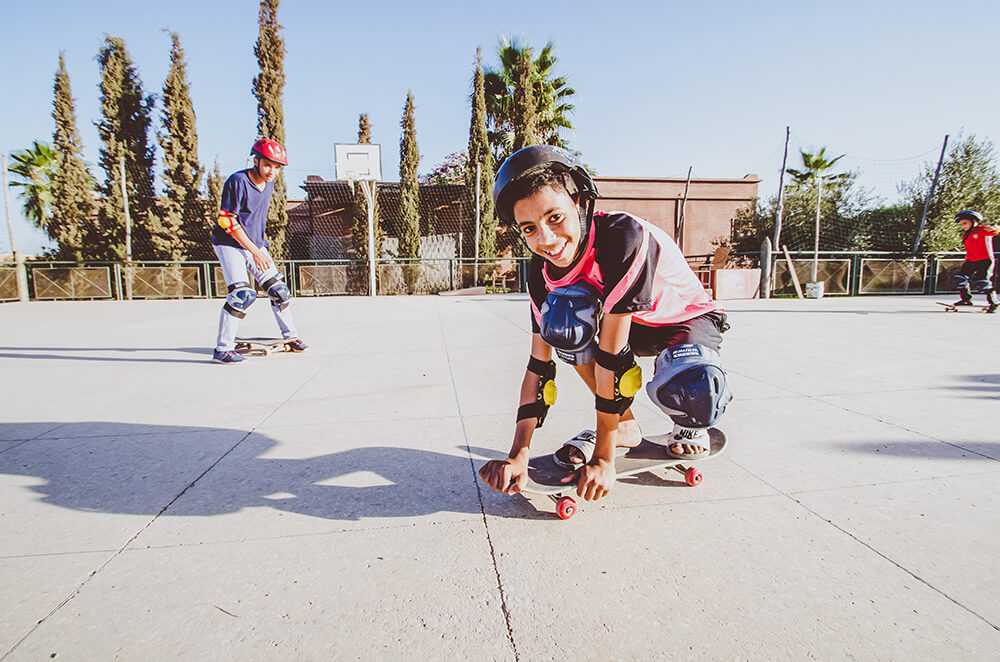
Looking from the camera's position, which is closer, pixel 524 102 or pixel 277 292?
pixel 277 292

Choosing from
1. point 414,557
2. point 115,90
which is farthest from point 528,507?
point 115,90

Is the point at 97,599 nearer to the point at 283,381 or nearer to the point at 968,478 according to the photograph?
the point at 283,381

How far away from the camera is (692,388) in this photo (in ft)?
5.76

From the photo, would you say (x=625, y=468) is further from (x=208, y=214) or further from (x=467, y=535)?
(x=208, y=214)

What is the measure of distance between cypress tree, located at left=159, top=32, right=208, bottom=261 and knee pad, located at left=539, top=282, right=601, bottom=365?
787 inches

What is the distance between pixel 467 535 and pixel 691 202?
24.4m

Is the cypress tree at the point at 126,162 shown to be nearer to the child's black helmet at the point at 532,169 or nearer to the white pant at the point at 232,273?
the white pant at the point at 232,273

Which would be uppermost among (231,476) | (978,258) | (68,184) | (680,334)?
(68,184)

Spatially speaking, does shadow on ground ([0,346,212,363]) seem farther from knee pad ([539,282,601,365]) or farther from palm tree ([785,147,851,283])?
palm tree ([785,147,851,283])

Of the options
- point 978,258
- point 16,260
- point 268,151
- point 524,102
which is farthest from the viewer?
point 524,102

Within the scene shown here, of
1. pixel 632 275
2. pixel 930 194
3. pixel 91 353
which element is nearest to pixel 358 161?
pixel 91 353

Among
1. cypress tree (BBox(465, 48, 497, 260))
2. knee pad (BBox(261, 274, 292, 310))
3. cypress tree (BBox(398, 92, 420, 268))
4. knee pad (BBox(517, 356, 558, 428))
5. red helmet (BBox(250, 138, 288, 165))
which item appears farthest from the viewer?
cypress tree (BBox(465, 48, 497, 260))

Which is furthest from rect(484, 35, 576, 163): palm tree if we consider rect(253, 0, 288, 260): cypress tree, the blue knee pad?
the blue knee pad

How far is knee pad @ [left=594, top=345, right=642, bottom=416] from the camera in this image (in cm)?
165
